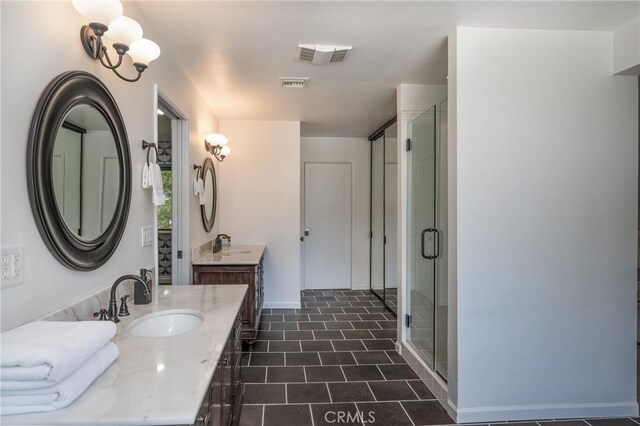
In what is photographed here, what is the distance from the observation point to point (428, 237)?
9.37 feet

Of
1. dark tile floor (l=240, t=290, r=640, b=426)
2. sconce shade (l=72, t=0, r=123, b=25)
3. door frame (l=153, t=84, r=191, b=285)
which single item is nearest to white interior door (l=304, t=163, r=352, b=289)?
dark tile floor (l=240, t=290, r=640, b=426)

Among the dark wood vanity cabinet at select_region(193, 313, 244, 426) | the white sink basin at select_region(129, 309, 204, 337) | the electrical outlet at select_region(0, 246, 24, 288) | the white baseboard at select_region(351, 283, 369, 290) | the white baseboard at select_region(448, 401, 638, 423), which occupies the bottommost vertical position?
the white baseboard at select_region(448, 401, 638, 423)

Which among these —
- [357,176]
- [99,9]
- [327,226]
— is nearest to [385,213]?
[357,176]

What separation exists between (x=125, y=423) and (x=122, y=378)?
230 millimetres

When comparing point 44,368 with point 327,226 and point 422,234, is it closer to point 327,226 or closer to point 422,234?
point 422,234

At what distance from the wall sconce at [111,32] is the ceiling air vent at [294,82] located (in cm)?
153

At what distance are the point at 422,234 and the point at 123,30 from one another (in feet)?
8.05

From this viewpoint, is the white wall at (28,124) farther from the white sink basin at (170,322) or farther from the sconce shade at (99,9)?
the white sink basin at (170,322)

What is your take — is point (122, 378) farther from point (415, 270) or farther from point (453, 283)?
point (415, 270)

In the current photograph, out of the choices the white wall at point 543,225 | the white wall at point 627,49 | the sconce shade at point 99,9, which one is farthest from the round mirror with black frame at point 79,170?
the white wall at point 627,49

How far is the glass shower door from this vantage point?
279cm

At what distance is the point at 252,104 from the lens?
3.78m

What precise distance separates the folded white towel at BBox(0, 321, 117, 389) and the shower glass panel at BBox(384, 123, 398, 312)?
13.2 ft

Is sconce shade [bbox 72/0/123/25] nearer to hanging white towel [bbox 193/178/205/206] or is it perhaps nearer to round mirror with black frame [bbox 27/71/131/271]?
round mirror with black frame [bbox 27/71/131/271]
